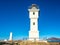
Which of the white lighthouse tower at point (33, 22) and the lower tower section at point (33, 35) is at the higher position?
the white lighthouse tower at point (33, 22)

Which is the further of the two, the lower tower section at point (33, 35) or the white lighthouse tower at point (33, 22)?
the white lighthouse tower at point (33, 22)

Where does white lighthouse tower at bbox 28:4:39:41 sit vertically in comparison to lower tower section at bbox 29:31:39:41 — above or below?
above

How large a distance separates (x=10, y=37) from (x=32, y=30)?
5.26 meters

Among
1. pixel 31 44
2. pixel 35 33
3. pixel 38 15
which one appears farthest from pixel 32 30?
pixel 31 44

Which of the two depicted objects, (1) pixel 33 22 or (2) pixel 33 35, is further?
(1) pixel 33 22

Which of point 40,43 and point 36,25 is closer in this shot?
point 40,43

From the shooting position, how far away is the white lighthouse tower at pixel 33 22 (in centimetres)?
4284

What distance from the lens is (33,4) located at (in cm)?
4644

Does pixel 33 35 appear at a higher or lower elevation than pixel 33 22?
lower

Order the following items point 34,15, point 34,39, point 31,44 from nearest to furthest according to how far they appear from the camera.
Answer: point 31,44 < point 34,39 < point 34,15

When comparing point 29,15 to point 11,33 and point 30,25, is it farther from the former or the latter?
point 11,33

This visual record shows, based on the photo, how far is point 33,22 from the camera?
1748 inches

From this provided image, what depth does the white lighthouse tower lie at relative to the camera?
42844 mm

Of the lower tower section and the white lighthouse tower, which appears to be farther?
the white lighthouse tower
